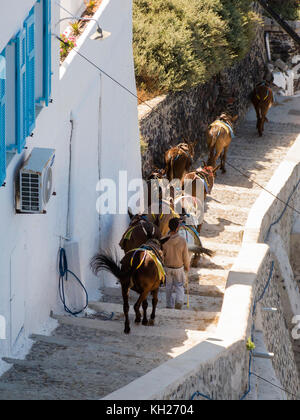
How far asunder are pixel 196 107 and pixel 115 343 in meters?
11.9

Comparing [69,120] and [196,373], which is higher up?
[69,120]

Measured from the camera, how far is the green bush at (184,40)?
19641 mm

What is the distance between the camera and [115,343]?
10258 millimetres

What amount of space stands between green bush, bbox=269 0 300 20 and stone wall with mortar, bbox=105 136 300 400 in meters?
12.7

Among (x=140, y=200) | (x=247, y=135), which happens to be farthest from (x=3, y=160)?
(x=247, y=135)

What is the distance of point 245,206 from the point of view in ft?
59.7

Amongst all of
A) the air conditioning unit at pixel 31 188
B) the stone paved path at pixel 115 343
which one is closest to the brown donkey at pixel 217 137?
the stone paved path at pixel 115 343

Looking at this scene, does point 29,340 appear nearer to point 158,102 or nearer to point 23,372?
point 23,372

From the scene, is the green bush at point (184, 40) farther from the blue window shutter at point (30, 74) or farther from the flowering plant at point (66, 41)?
the blue window shutter at point (30, 74)

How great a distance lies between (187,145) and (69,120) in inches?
229

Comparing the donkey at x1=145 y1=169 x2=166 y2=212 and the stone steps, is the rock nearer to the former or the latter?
the donkey at x1=145 y1=169 x2=166 y2=212

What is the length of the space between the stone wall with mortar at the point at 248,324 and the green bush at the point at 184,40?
3224 mm
